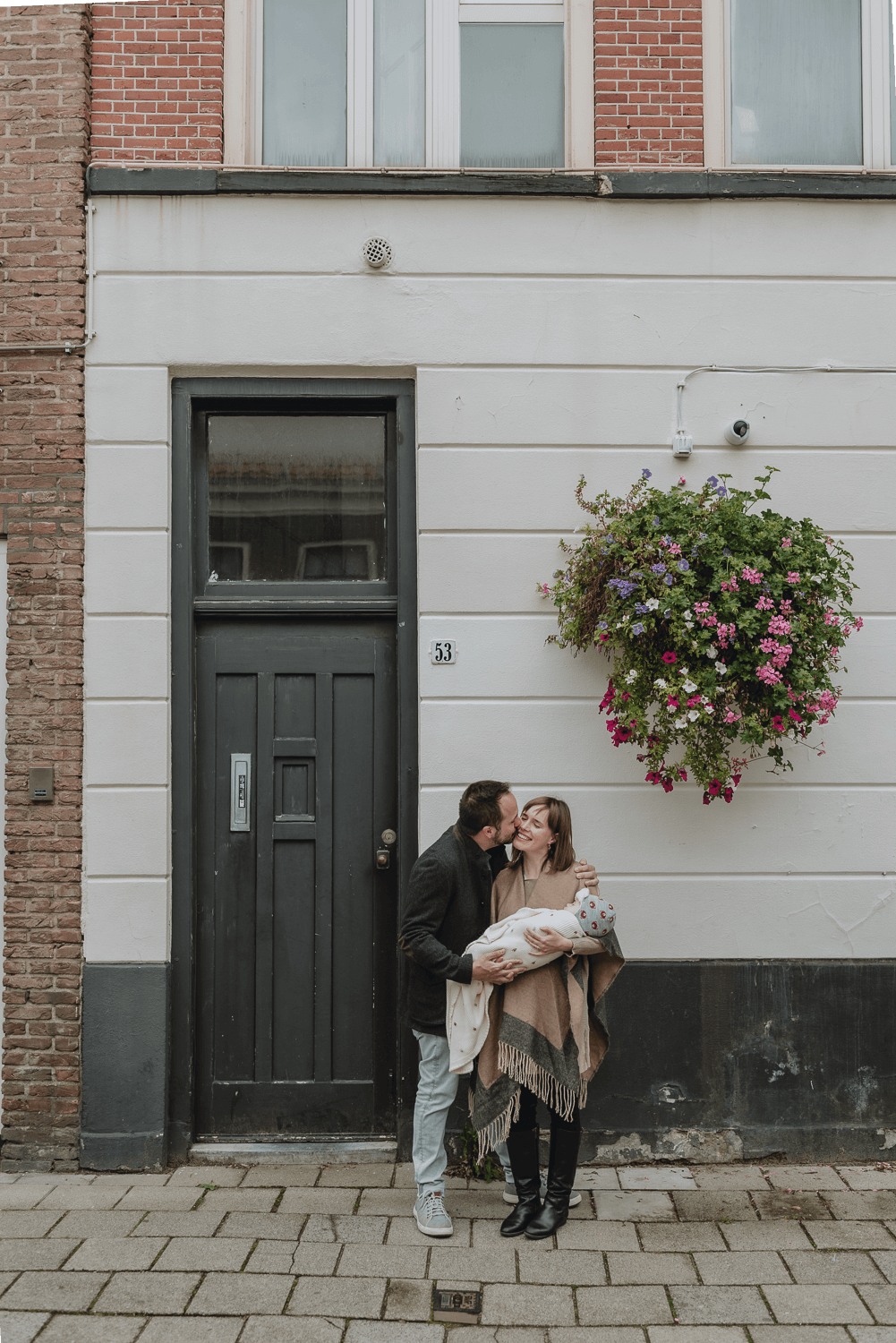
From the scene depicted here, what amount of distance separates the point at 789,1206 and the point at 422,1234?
60.5 inches

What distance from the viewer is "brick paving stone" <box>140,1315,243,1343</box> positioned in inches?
133

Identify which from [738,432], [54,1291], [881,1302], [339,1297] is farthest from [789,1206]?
[738,432]

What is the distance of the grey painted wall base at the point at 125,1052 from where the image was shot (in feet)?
15.8

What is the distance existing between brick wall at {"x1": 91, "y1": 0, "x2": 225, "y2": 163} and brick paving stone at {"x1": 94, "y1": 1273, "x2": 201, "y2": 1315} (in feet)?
A: 15.6

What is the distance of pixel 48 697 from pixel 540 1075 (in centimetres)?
276

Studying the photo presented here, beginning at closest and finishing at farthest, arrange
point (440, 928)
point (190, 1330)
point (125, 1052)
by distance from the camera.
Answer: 1. point (190, 1330)
2. point (440, 928)
3. point (125, 1052)

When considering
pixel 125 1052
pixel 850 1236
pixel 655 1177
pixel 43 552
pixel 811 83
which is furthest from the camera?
pixel 811 83

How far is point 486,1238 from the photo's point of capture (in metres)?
4.07

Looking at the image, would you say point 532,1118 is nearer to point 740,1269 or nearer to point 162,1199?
point 740,1269

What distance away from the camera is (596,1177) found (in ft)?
15.3

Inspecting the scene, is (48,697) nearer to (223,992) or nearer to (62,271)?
(223,992)

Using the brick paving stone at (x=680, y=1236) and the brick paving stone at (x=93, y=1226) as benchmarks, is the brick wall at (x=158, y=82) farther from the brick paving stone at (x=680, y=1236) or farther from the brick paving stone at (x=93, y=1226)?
the brick paving stone at (x=680, y=1236)

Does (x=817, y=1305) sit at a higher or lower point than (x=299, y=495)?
lower

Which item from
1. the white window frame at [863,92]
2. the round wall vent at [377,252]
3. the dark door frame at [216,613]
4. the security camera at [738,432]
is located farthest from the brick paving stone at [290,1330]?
the white window frame at [863,92]
